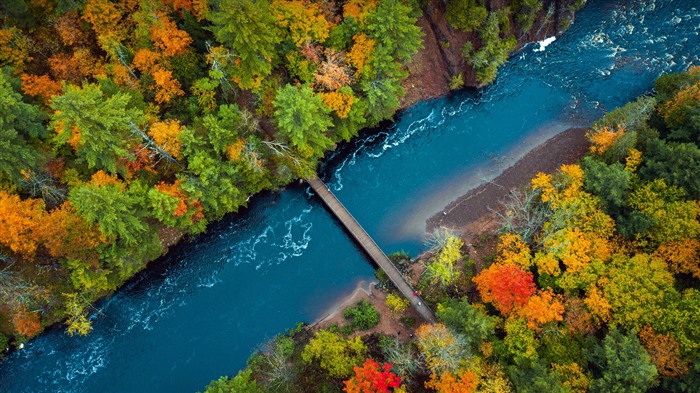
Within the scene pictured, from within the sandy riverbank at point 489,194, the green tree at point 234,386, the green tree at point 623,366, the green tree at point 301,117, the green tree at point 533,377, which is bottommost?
the green tree at point 623,366

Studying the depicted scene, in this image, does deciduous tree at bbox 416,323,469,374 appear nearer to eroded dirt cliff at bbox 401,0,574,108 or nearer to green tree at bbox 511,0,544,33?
eroded dirt cliff at bbox 401,0,574,108

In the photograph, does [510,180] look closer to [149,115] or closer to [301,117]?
[301,117]

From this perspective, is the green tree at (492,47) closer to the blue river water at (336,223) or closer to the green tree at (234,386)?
the blue river water at (336,223)

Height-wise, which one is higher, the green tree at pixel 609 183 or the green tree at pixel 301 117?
the green tree at pixel 301 117

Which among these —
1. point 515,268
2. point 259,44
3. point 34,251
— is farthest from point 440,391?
point 34,251

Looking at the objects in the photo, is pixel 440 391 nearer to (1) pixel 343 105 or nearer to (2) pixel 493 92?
(1) pixel 343 105

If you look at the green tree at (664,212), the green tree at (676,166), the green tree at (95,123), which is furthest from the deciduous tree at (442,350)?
the green tree at (95,123)

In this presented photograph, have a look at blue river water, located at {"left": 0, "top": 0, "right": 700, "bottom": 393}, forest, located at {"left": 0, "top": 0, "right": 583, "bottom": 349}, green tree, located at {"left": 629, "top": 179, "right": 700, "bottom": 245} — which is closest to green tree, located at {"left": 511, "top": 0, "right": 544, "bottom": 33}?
blue river water, located at {"left": 0, "top": 0, "right": 700, "bottom": 393}
